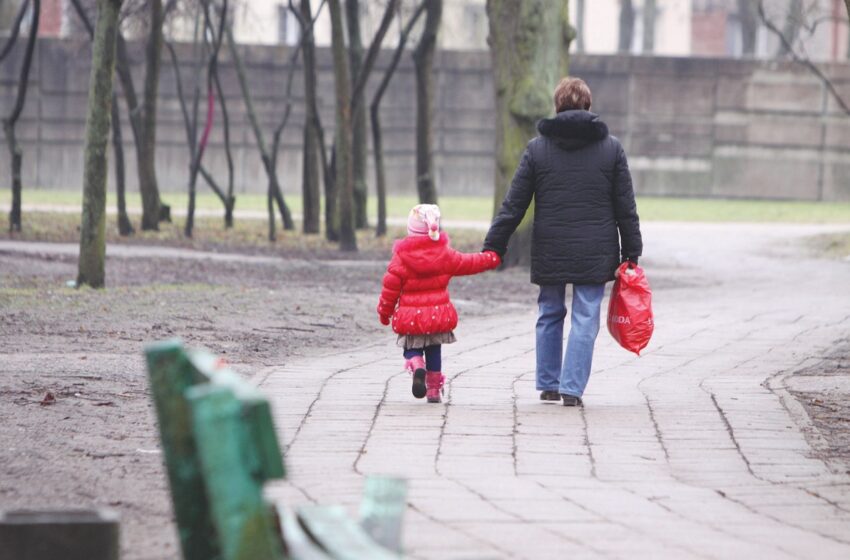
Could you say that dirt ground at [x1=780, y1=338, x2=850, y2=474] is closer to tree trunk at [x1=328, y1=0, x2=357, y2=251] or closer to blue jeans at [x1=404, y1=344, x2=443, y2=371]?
blue jeans at [x1=404, y1=344, x2=443, y2=371]

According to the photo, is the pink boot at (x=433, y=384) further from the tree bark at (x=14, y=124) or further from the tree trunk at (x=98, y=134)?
the tree bark at (x=14, y=124)

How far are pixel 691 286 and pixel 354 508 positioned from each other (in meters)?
12.5

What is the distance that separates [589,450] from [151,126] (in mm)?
16885

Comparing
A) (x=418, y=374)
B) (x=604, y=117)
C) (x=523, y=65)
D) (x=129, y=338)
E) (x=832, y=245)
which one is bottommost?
(x=832, y=245)

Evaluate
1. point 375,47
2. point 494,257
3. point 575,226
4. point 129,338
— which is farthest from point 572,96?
point 375,47

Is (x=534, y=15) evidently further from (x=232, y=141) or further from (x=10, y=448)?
(x=232, y=141)

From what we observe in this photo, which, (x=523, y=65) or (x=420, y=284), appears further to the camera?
(x=523, y=65)

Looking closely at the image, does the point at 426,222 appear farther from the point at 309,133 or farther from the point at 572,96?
the point at 309,133

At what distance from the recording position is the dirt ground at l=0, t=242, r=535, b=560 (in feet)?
20.2

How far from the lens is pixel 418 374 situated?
8.35m

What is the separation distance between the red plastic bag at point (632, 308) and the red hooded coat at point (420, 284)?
778mm

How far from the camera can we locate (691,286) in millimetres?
17766

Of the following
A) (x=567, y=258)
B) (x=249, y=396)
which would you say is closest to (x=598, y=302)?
(x=567, y=258)

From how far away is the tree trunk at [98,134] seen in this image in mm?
14031
